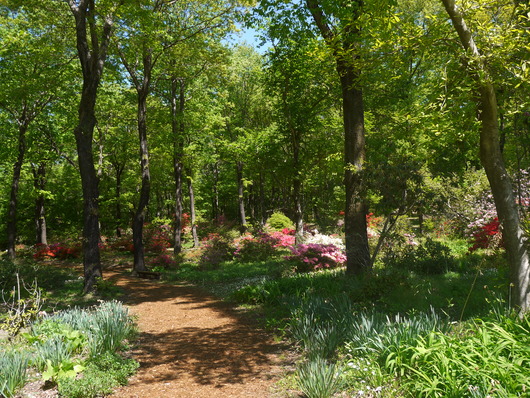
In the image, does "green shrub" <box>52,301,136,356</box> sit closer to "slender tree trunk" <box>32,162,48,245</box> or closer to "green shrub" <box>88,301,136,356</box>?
"green shrub" <box>88,301,136,356</box>

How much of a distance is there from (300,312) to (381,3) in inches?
183

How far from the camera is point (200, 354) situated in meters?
5.57

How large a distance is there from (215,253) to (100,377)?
1146 centimetres

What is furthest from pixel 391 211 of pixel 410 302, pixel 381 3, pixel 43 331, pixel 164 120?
pixel 164 120

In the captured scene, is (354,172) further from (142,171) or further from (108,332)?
(142,171)

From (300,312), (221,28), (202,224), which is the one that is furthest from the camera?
(202,224)

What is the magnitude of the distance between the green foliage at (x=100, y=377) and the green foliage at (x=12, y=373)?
0.43 m

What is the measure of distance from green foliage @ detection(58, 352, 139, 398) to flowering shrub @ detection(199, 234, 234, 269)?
1032cm

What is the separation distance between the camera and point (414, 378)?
3.47 meters

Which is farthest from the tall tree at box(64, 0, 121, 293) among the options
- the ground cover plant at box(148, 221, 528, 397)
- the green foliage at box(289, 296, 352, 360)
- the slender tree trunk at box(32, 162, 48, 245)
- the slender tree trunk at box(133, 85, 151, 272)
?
the slender tree trunk at box(32, 162, 48, 245)

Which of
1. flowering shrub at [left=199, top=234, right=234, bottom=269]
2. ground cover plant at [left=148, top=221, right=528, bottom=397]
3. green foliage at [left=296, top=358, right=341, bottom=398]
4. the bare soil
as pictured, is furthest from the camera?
flowering shrub at [left=199, top=234, right=234, bottom=269]

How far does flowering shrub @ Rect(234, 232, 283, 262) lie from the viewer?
51.9ft

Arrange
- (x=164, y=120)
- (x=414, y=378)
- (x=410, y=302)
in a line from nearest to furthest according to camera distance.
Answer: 1. (x=414, y=378)
2. (x=410, y=302)
3. (x=164, y=120)

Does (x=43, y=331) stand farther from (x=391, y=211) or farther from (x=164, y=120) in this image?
(x=164, y=120)
